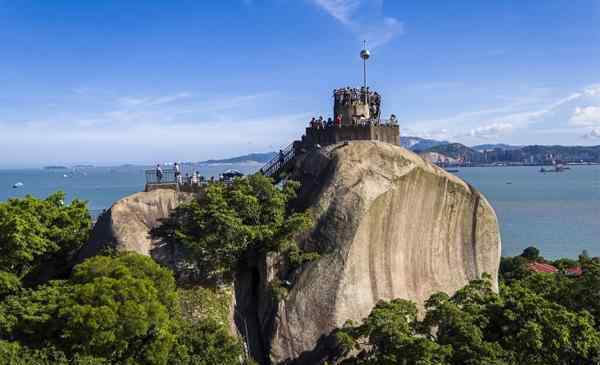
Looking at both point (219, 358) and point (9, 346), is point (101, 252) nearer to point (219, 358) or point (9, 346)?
point (9, 346)

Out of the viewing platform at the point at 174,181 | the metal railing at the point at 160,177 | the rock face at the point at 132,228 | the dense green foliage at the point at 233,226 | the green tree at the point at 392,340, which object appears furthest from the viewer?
the metal railing at the point at 160,177

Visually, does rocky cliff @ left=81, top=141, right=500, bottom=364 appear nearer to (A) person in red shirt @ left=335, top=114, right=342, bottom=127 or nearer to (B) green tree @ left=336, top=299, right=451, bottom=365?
(B) green tree @ left=336, top=299, right=451, bottom=365

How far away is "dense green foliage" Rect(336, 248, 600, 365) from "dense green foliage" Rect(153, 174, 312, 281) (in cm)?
636

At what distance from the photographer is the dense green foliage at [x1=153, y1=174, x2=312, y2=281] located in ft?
87.5

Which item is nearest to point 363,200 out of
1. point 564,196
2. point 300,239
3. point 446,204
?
point 300,239

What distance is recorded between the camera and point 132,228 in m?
27.5

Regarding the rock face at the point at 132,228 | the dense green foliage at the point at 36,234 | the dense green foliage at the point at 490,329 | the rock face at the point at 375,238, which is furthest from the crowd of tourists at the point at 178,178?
the dense green foliage at the point at 490,329

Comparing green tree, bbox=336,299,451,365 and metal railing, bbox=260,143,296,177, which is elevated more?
metal railing, bbox=260,143,296,177

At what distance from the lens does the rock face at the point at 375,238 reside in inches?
1025

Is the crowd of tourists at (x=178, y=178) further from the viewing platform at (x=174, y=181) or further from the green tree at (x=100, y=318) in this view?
the green tree at (x=100, y=318)

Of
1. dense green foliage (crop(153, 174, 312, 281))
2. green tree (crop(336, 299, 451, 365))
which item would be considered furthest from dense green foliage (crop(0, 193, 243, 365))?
green tree (crop(336, 299, 451, 365))

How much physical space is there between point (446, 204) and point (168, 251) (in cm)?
1710

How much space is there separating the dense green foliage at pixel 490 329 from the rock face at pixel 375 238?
2255 millimetres

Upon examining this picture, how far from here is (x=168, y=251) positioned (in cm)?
2778
